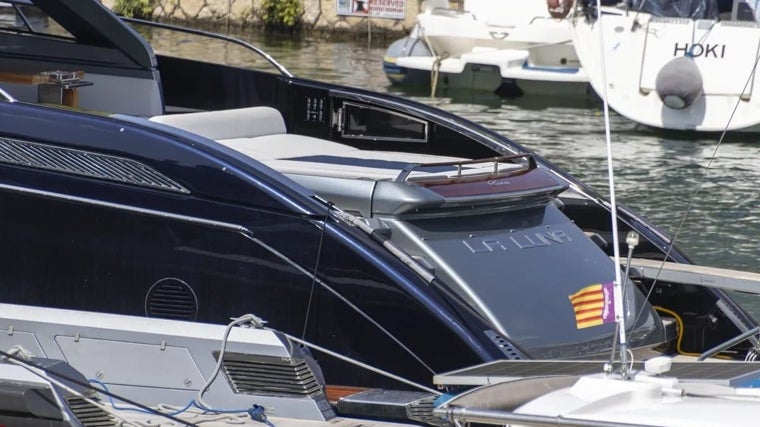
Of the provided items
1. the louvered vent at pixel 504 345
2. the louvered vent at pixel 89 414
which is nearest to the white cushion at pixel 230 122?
the louvered vent at pixel 89 414

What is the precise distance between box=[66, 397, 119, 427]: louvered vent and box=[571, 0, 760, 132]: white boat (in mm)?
13114

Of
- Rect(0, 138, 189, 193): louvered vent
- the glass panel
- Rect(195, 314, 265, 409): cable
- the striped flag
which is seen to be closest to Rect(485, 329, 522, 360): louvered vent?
the striped flag

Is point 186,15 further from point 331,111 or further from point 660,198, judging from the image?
point 331,111

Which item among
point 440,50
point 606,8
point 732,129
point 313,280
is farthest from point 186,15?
point 313,280

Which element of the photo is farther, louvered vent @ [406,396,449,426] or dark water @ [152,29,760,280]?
dark water @ [152,29,760,280]

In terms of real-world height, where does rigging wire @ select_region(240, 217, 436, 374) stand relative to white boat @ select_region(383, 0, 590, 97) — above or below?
above

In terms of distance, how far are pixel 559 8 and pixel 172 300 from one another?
53.2 feet

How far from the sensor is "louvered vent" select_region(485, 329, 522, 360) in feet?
13.7

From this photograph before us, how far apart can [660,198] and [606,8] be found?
6764mm

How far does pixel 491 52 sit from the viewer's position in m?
20.3

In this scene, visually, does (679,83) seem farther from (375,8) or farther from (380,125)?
(380,125)

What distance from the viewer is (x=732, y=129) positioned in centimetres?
1638

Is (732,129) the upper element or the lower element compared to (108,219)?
A: lower

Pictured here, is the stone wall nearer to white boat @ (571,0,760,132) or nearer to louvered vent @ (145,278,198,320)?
white boat @ (571,0,760,132)
